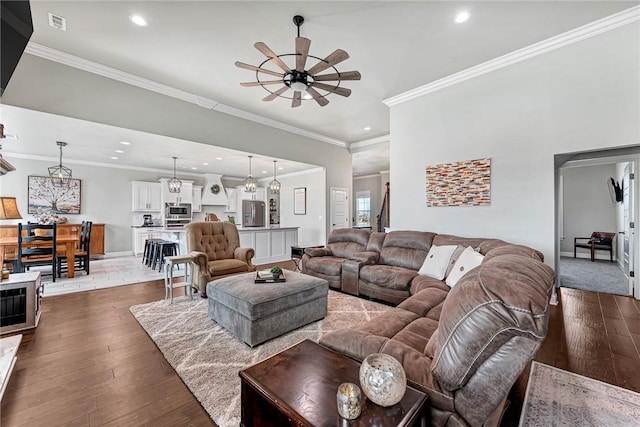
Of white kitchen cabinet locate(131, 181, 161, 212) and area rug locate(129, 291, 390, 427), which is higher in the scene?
white kitchen cabinet locate(131, 181, 161, 212)

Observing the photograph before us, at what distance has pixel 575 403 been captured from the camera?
5.40 feet

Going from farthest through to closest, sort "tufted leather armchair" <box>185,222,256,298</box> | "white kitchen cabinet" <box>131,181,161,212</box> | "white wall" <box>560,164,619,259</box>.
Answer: "white kitchen cabinet" <box>131,181,161,212</box> → "white wall" <box>560,164,619,259</box> → "tufted leather armchair" <box>185,222,256,298</box>

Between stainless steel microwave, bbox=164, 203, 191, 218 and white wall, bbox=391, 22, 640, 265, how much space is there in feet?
23.0

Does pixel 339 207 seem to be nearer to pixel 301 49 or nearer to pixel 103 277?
pixel 301 49

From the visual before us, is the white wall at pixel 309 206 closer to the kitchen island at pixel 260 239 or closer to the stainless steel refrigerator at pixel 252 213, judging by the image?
the kitchen island at pixel 260 239

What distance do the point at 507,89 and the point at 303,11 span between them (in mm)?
2998

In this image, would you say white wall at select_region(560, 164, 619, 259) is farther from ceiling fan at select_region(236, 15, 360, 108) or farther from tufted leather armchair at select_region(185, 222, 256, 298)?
tufted leather armchair at select_region(185, 222, 256, 298)

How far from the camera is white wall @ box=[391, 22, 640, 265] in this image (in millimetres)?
2914

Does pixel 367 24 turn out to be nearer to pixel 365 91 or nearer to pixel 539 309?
pixel 365 91

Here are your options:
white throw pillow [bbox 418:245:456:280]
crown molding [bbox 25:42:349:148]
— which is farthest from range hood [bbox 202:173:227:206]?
white throw pillow [bbox 418:245:456:280]

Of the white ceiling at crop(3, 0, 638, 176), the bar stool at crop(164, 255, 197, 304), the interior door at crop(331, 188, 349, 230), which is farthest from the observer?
the interior door at crop(331, 188, 349, 230)

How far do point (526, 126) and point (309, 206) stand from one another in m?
5.39

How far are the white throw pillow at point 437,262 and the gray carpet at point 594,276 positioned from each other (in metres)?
2.88

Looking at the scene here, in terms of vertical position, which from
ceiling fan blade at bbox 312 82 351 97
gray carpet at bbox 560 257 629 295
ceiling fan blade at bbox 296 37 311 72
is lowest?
gray carpet at bbox 560 257 629 295
